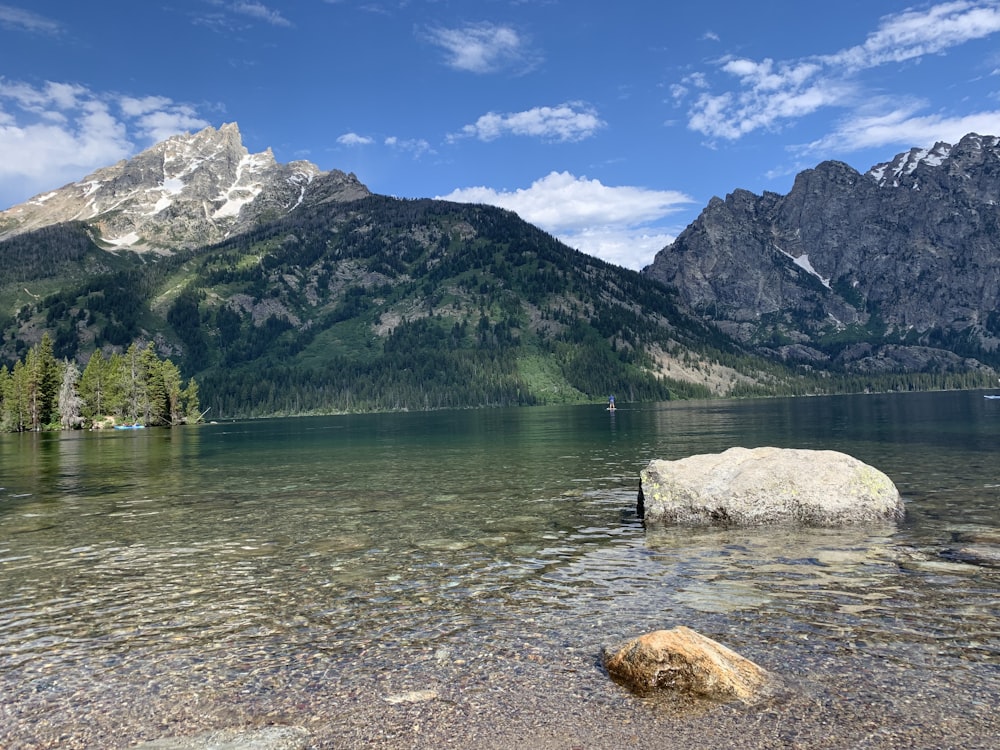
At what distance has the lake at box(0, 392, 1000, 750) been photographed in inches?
412

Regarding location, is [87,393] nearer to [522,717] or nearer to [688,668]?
[522,717]

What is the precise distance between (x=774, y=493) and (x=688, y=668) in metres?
17.8

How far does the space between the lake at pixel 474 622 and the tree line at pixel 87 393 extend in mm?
153833

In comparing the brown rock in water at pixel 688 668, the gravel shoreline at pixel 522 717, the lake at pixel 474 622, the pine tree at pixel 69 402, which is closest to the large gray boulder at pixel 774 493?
the lake at pixel 474 622

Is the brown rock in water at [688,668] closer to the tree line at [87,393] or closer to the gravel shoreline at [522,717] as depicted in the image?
the gravel shoreline at [522,717]

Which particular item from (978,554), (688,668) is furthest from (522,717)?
(978,554)

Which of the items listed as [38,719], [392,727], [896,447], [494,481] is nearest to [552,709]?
[392,727]

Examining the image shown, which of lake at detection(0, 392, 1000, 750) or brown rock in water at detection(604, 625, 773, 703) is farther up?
brown rock in water at detection(604, 625, 773, 703)

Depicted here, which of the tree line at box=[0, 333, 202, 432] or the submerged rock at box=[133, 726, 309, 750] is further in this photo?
the tree line at box=[0, 333, 202, 432]

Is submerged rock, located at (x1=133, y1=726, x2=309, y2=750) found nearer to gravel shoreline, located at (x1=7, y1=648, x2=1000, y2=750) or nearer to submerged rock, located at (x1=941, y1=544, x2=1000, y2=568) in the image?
gravel shoreline, located at (x1=7, y1=648, x2=1000, y2=750)

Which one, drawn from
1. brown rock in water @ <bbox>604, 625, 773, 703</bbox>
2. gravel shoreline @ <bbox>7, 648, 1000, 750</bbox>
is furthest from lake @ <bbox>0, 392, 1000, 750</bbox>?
brown rock in water @ <bbox>604, 625, 773, 703</bbox>

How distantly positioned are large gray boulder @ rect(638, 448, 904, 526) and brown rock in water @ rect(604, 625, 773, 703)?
15917mm

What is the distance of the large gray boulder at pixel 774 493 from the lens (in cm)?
2658

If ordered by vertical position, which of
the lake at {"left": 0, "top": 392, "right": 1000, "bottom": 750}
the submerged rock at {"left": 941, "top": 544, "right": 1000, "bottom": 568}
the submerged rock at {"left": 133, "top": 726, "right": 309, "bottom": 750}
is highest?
the submerged rock at {"left": 133, "top": 726, "right": 309, "bottom": 750}
